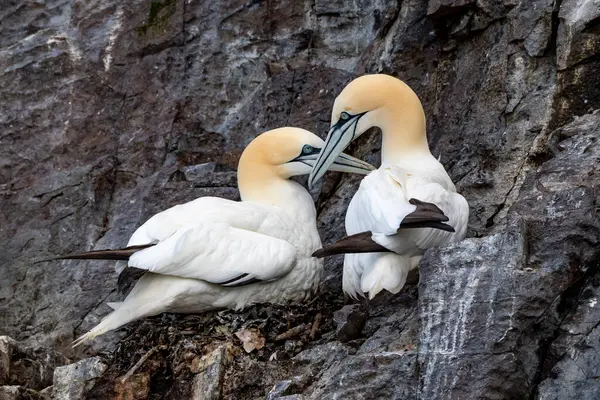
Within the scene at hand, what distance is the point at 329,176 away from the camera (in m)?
8.75

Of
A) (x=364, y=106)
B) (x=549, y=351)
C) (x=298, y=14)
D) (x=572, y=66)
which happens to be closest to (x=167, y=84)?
(x=298, y=14)

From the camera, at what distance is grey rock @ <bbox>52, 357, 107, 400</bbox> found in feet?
22.3

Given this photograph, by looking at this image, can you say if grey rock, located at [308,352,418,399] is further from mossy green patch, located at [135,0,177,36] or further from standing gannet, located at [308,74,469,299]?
mossy green patch, located at [135,0,177,36]

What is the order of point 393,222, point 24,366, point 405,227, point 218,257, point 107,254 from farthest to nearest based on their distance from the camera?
point 218,257, point 24,366, point 107,254, point 393,222, point 405,227

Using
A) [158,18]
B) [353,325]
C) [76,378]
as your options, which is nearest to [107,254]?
[76,378]

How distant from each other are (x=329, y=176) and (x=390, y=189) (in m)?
2.12

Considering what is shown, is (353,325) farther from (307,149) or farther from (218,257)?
(307,149)

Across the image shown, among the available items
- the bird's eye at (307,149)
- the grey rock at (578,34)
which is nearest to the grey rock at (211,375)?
the bird's eye at (307,149)

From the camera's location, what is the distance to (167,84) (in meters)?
9.65

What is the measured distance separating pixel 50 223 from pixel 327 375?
142 inches

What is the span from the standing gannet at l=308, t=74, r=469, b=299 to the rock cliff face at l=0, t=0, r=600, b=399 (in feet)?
0.72

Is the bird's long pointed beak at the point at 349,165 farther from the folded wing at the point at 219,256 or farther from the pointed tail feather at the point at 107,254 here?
the pointed tail feather at the point at 107,254

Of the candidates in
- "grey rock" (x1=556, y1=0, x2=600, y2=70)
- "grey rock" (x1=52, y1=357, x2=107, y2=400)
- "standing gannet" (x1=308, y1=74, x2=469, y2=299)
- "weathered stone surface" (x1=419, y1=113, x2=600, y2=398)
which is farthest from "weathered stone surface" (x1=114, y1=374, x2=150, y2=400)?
"grey rock" (x1=556, y1=0, x2=600, y2=70)

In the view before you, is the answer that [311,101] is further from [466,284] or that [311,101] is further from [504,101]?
[466,284]
